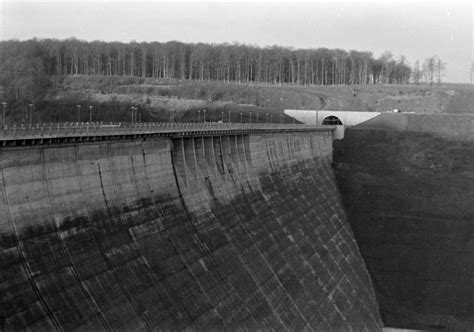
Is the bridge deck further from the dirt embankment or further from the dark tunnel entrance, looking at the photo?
the dark tunnel entrance

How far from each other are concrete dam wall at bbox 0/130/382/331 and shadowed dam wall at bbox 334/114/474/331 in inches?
148

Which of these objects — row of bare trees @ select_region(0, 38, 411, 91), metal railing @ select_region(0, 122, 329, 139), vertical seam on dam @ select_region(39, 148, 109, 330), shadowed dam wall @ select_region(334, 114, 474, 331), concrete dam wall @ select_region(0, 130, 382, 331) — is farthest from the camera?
row of bare trees @ select_region(0, 38, 411, 91)

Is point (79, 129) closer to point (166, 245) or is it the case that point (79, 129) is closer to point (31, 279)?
point (166, 245)

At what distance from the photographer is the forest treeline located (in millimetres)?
91625

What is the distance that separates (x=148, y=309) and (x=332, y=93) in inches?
3628

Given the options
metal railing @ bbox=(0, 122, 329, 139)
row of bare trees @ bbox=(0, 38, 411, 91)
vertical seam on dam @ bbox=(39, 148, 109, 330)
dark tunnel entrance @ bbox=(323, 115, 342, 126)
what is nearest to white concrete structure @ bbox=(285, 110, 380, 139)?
dark tunnel entrance @ bbox=(323, 115, 342, 126)

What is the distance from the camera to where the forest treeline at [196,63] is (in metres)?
91.6

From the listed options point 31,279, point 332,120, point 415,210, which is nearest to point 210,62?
point 332,120

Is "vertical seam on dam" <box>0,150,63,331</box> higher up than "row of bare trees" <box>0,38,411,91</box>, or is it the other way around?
"row of bare trees" <box>0,38,411,91</box>

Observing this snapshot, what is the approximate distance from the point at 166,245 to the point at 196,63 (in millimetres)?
95817

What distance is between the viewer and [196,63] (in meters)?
118

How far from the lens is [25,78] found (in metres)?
77.9

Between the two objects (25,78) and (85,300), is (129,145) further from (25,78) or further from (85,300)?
(25,78)

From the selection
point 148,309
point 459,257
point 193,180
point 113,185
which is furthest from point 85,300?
point 459,257
